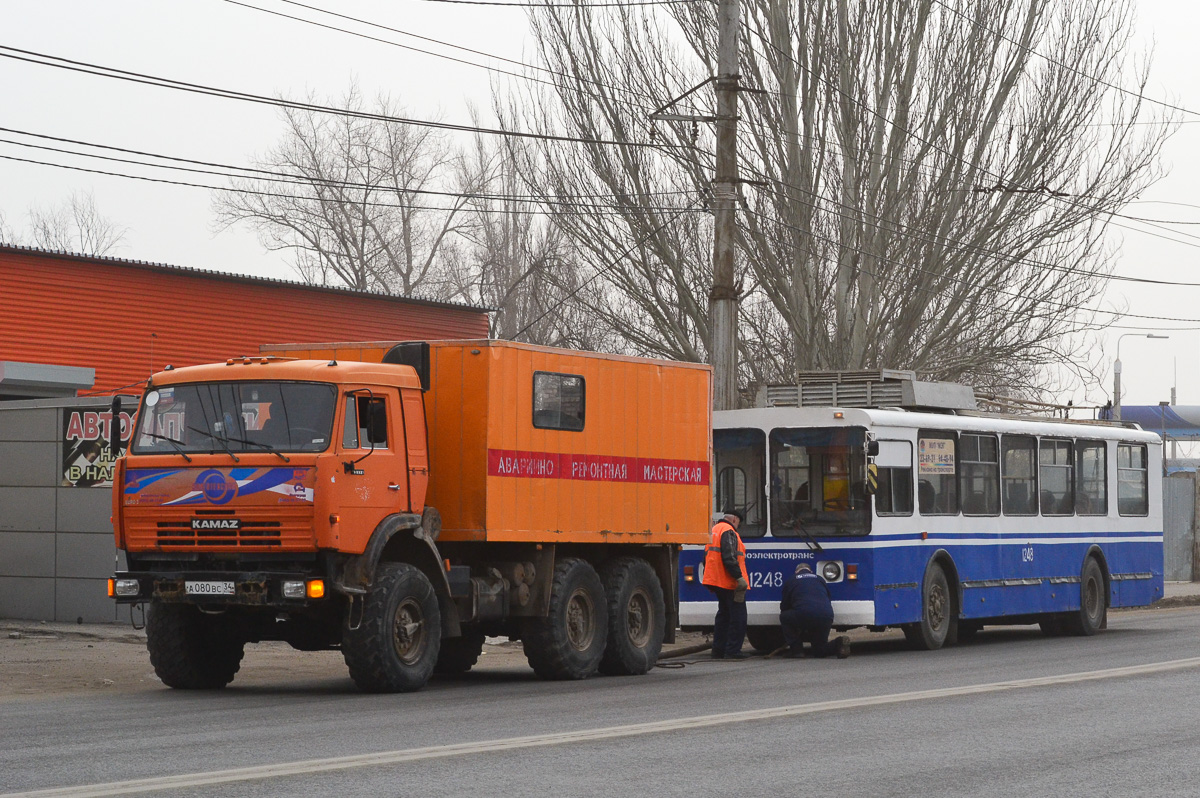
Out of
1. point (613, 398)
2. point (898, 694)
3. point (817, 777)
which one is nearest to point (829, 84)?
point (613, 398)

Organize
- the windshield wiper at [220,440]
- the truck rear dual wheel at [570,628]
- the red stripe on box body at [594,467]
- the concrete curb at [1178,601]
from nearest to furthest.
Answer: the windshield wiper at [220,440], the red stripe on box body at [594,467], the truck rear dual wheel at [570,628], the concrete curb at [1178,601]

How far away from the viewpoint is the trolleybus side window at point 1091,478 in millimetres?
→ 23953

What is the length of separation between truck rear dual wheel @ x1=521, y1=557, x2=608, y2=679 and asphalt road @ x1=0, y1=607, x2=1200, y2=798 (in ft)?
1.02

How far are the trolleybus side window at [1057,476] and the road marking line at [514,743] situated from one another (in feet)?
25.3

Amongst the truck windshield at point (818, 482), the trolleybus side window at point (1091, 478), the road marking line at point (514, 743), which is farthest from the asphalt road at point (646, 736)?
the trolleybus side window at point (1091, 478)

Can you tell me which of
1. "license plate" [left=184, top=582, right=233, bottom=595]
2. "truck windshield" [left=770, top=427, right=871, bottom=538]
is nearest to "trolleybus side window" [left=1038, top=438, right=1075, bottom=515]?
"truck windshield" [left=770, top=427, right=871, bottom=538]

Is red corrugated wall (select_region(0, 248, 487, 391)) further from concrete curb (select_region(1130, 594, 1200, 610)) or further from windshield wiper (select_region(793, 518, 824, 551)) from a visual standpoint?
concrete curb (select_region(1130, 594, 1200, 610))

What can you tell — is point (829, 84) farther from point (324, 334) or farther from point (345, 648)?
point (345, 648)

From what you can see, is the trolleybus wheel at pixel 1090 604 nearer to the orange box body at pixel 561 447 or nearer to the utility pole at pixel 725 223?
the utility pole at pixel 725 223

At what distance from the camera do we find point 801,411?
783 inches

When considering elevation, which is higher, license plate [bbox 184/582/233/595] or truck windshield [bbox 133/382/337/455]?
truck windshield [bbox 133/382/337/455]

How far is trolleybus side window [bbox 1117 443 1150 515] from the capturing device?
2514 centimetres

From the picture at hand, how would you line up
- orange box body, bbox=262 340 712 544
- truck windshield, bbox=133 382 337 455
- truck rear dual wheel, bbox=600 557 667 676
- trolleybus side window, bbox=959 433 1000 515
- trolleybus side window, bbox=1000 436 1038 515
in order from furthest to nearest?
trolleybus side window, bbox=1000 436 1038 515
trolleybus side window, bbox=959 433 1000 515
truck rear dual wheel, bbox=600 557 667 676
orange box body, bbox=262 340 712 544
truck windshield, bbox=133 382 337 455

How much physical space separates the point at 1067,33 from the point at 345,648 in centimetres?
2259
